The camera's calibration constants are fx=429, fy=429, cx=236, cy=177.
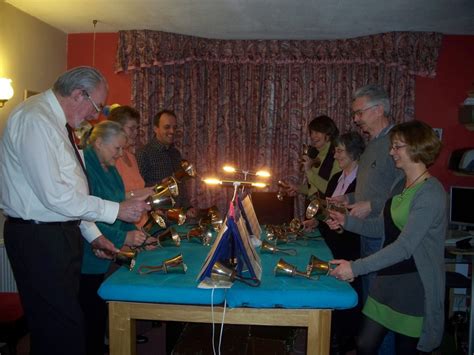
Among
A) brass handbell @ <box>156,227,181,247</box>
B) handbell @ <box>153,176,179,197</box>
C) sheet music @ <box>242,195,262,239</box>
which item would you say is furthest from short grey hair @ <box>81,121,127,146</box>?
sheet music @ <box>242,195,262,239</box>

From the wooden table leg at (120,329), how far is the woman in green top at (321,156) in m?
2.25

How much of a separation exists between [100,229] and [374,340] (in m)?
1.58

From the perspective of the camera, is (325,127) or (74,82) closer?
(74,82)

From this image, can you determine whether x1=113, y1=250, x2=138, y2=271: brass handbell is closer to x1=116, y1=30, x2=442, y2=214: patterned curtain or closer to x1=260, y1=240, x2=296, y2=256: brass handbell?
x1=260, y1=240, x2=296, y2=256: brass handbell

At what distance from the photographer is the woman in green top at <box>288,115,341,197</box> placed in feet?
12.5

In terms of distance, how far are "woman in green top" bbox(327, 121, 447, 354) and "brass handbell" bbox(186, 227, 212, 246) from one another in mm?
920

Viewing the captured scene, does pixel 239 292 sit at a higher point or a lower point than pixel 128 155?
lower

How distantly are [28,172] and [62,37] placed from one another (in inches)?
143

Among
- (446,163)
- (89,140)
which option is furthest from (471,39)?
(89,140)

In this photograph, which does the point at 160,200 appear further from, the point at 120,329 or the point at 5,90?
the point at 5,90

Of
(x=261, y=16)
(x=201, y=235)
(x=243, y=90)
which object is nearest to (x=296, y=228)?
(x=201, y=235)

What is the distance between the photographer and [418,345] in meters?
2.00

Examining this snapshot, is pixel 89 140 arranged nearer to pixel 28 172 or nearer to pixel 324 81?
pixel 28 172

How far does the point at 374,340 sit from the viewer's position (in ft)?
6.97
